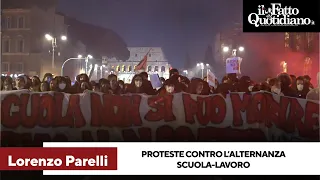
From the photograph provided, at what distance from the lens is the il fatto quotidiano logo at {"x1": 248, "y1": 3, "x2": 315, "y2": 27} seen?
613 centimetres

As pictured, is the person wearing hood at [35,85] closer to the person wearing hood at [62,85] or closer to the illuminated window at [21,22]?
the person wearing hood at [62,85]

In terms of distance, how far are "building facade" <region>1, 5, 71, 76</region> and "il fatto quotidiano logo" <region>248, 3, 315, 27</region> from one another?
38808 mm

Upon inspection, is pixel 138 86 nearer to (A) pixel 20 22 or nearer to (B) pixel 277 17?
(B) pixel 277 17

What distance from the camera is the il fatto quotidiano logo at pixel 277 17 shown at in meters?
6.13

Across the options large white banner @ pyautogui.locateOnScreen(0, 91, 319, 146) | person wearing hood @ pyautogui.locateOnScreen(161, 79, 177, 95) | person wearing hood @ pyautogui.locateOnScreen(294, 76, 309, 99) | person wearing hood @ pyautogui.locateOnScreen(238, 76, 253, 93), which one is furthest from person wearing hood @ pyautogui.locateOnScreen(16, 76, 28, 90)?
person wearing hood @ pyautogui.locateOnScreen(294, 76, 309, 99)

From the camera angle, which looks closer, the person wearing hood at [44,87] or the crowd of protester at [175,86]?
the crowd of protester at [175,86]

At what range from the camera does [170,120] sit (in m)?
6.23

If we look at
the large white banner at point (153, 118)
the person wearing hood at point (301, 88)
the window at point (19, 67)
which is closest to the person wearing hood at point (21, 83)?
the large white banner at point (153, 118)

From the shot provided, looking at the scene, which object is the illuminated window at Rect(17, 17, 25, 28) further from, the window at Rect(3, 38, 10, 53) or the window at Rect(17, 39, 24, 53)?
the window at Rect(3, 38, 10, 53)

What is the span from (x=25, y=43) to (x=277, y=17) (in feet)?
135

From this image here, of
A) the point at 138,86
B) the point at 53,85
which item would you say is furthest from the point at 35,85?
the point at 138,86

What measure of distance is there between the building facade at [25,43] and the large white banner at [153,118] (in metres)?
37.7

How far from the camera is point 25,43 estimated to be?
43.4 m

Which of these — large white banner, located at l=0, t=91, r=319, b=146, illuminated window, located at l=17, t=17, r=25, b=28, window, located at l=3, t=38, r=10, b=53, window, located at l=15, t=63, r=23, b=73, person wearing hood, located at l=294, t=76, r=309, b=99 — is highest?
illuminated window, located at l=17, t=17, r=25, b=28
